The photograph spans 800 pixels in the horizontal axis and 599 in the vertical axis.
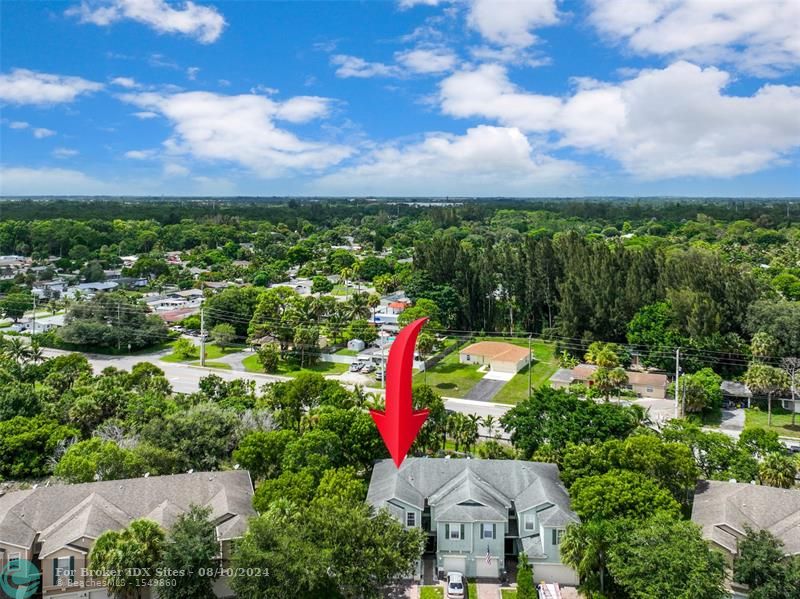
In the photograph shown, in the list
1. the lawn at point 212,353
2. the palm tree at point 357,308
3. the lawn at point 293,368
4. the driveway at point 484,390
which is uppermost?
the palm tree at point 357,308

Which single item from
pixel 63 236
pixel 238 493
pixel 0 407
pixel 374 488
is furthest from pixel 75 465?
pixel 63 236

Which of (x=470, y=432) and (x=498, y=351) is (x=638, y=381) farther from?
(x=470, y=432)

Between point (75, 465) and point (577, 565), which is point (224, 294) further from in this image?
point (577, 565)

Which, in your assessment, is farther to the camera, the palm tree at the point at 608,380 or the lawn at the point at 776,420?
the palm tree at the point at 608,380

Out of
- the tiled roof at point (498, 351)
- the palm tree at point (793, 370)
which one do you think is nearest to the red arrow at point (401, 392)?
the palm tree at point (793, 370)

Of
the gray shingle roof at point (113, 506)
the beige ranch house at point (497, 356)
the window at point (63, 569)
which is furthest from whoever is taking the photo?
the beige ranch house at point (497, 356)

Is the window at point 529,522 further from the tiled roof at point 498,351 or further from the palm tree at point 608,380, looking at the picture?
the tiled roof at point 498,351

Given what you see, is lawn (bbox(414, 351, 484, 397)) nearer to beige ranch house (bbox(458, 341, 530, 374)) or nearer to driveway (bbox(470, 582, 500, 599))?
beige ranch house (bbox(458, 341, 530, 374))
